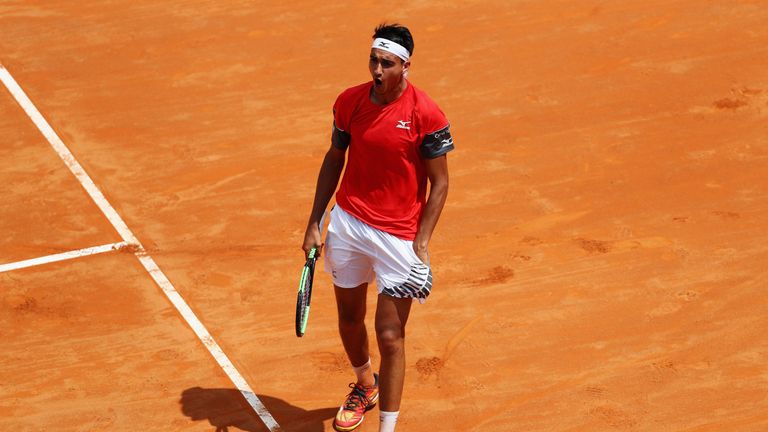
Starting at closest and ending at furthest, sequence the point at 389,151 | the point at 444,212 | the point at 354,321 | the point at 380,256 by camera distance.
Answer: the point at 389,151, the point at 380,256, the point at 354,321, the point at 444,212

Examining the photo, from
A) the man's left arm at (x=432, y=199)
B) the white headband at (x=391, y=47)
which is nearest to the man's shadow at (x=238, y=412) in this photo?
the man's left arm at (x=432, y=199)

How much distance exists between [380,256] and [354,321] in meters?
0.67

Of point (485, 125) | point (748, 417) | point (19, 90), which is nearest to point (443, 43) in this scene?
point (485, 125)

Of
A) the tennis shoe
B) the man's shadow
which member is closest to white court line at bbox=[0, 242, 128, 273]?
the man's shadow

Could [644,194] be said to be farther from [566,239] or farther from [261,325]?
[261,325]

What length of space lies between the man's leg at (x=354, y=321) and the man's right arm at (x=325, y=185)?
1.19 feet

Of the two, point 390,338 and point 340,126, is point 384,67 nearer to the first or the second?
point 340,126

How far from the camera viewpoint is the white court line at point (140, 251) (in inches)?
304

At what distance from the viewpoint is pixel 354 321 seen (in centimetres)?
707

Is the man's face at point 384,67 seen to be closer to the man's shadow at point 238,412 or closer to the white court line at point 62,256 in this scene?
the man's shadow at point 238,412

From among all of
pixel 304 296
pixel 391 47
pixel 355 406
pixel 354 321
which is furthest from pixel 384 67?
pixel 355 406

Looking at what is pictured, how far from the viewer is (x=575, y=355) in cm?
806

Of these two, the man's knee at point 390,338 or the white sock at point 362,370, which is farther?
the white sock at point 362,370

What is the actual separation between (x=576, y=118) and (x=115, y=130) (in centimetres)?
461
